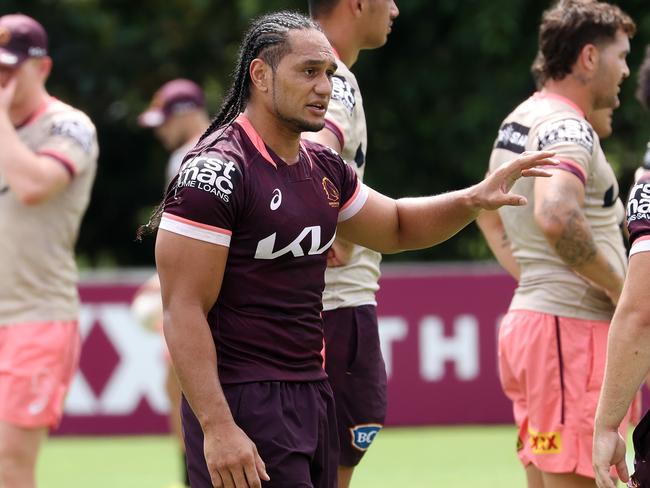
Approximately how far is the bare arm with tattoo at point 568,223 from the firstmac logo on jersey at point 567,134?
161mm

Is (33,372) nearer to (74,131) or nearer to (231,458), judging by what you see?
(74,131)

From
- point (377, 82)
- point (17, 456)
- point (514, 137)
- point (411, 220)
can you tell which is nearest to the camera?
point (411, 220)

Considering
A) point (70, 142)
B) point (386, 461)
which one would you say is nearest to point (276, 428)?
point (70, 142)

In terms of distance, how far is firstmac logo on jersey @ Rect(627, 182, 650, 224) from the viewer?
4.04 m

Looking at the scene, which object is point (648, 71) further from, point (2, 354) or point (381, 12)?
point (2, 354)

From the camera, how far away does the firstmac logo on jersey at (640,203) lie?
4039 millimetres

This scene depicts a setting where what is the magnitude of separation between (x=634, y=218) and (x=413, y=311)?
6969 mm

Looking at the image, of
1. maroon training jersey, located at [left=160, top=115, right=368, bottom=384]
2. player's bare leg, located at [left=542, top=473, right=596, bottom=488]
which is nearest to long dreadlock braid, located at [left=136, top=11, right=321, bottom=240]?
maroon training jersey, located at [left=160, top=115, right=368, bottom=384]

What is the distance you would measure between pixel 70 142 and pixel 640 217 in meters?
2.94

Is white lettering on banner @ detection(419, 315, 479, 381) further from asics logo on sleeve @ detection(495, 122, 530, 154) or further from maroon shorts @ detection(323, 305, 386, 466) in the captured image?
maroon shorts @ detection(323, 305, 386, 466)

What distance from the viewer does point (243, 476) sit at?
12.8ft

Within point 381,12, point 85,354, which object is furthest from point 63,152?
point 85,354

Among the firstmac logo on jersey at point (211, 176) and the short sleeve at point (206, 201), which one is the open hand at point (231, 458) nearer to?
the short sleeve at point (206, 201)

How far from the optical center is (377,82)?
16.1 meters
